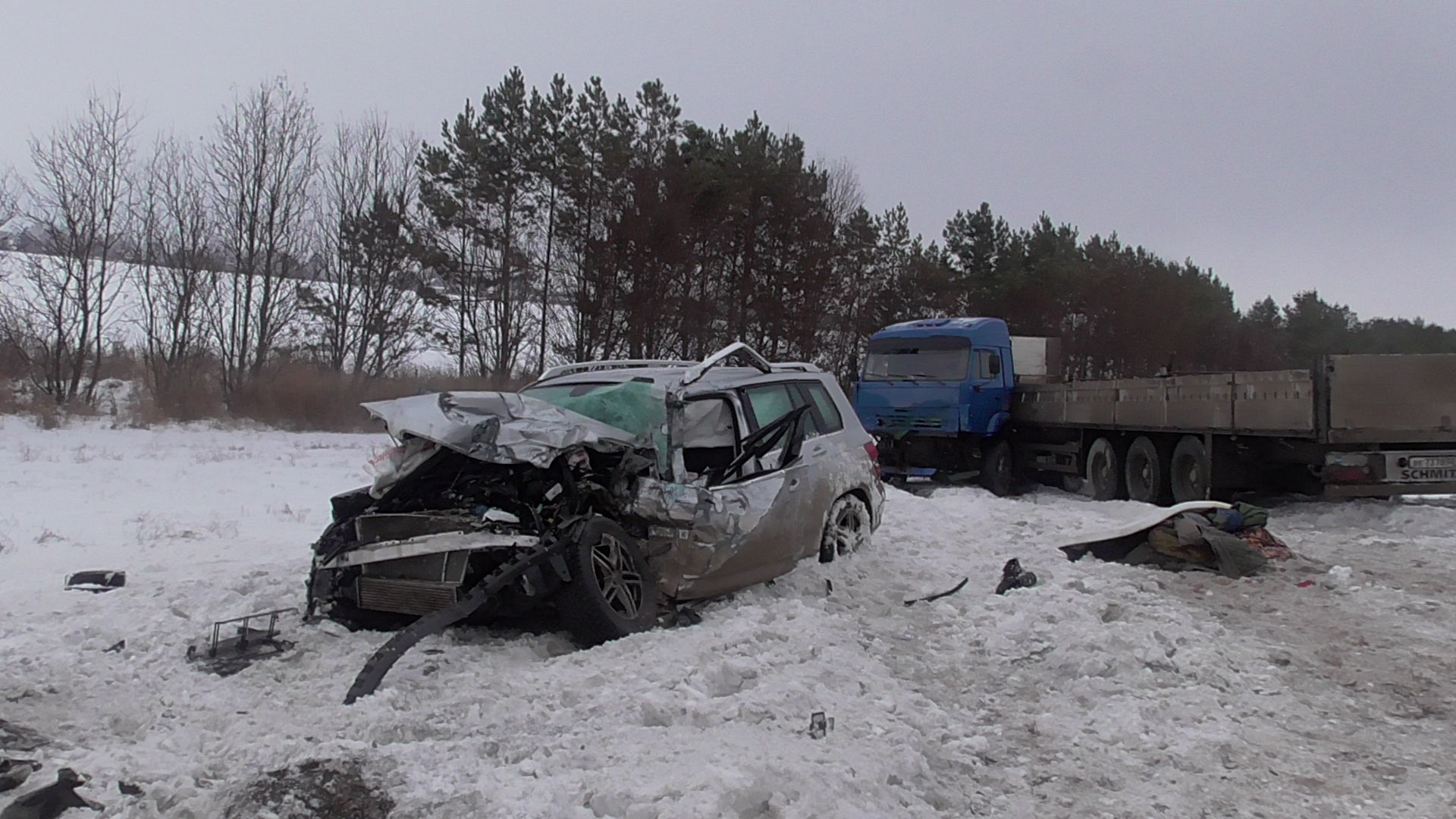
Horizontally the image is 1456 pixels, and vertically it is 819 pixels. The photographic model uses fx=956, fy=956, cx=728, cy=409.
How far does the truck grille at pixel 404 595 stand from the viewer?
511 centimetres

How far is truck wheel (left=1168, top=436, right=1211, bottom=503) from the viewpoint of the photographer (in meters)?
11.4

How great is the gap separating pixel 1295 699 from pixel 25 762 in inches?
214

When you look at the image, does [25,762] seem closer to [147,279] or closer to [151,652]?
[151,652]

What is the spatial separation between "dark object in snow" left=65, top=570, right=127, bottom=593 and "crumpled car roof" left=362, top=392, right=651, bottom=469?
2312 mm

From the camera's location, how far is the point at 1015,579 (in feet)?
21.8

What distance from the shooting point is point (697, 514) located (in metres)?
5.75

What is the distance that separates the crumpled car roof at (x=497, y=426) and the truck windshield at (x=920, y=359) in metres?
10.8

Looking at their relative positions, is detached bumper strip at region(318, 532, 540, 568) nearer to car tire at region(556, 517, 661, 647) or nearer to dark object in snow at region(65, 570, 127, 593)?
car tire at region(556, 517, 661, 647)

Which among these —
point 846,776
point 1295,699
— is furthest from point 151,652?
point 1295,699

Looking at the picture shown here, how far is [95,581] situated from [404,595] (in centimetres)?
273

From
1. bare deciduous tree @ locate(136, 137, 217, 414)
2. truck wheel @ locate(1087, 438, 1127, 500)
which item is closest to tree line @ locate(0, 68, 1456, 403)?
bare deciduous tree @ locate(136, 137, 217, 414)

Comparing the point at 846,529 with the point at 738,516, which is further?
the point at 846,529

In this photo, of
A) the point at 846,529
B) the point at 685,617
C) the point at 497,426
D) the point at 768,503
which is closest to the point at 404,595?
the point at 497,426

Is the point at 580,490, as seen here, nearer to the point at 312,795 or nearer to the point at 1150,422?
the point at 312,795
